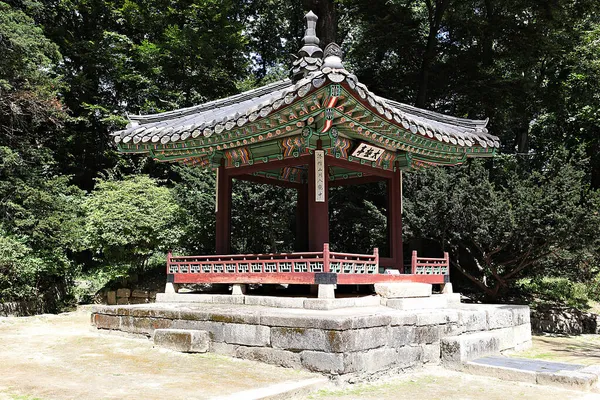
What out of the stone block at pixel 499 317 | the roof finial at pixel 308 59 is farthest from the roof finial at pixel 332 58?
the stone block at pixel 499 317

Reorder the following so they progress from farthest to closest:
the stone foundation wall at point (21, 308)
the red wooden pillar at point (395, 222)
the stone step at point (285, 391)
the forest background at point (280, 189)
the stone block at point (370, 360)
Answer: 1. the forest background at point (280, 189)
2. the stone foundation wall at point (21, 308)
3. the red wooden pillar at point (395, 222)
4. the stone block at point (370, 360)
5. the stone step at point (285, 391)

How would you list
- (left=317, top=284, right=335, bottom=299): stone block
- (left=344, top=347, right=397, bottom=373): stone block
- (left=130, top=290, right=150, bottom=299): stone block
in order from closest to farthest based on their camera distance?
(left=344, top=347, right=397, bottom=373): stone block → (left=317, top=284, right=335, bottom=299): stone block → (left=130, top=290, right=150, bottom=299): stone block

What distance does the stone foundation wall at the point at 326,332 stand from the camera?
23.3ft

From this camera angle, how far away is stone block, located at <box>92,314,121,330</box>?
33.4 ft

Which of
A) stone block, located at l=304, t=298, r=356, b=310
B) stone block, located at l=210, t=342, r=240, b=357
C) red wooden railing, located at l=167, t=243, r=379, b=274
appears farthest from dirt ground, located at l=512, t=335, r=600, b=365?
stone block, located at l=210, t=342, r=240, b=357

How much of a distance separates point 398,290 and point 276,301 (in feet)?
7.25

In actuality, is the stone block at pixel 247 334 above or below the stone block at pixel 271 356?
above

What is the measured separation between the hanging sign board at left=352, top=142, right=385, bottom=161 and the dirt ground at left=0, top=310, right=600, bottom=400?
14.4 feet

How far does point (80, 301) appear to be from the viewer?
58.5 feet

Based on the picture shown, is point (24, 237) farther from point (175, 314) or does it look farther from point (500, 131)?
point (500, 131)

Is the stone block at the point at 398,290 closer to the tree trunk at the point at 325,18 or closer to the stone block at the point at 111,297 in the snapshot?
the stone block at the point at 111,297

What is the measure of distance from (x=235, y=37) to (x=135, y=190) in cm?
1108

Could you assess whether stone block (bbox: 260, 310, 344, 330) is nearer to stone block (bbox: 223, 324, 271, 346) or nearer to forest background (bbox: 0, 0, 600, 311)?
stone block (bbox: 223, 324, 271, 346)

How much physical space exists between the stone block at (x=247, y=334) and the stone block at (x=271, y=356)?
89mm
